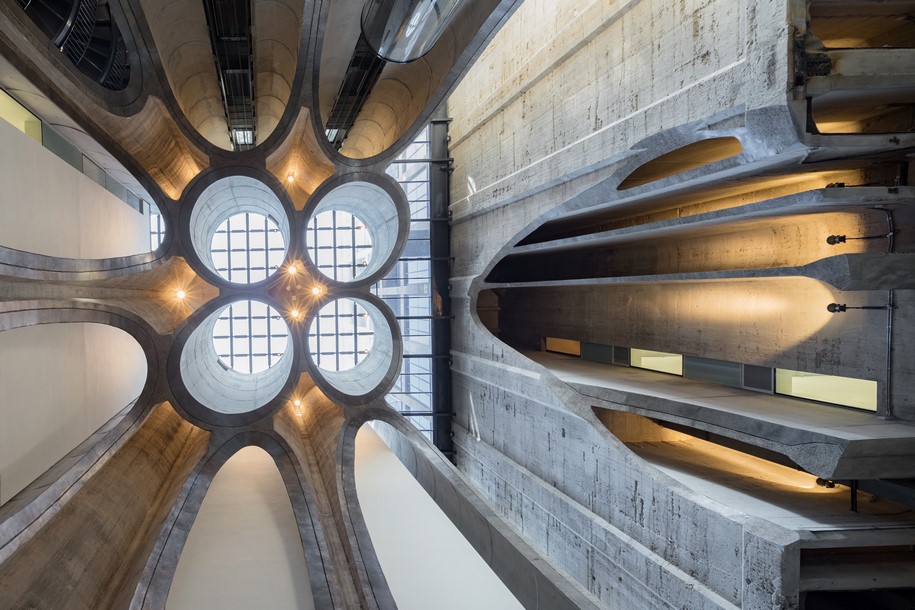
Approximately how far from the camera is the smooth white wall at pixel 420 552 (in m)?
6.70

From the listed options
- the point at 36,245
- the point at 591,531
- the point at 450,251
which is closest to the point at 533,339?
the point at 450,251

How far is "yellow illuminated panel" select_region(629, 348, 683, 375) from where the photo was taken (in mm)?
11758

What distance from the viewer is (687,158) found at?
9.69 metres

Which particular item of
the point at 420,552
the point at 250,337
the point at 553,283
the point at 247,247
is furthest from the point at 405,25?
the point at 250,337

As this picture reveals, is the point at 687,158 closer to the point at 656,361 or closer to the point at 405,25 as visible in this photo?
the point at 656,361

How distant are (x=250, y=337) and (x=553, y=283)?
1370cm

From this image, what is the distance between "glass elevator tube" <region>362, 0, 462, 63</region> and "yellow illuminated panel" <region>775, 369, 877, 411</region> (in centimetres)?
709

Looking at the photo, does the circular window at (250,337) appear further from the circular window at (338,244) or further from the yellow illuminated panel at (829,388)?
the yellow illuminated panel at (829,388)

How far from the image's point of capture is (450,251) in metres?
17.2

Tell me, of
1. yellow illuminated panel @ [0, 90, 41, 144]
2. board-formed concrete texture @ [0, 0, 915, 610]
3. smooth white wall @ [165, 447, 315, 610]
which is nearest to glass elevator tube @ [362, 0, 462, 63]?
board-formed concrete texture @ [0, 0, 915, 610]

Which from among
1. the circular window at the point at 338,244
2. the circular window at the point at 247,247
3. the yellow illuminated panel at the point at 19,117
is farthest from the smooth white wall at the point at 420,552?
the circular window at the point at 247,247

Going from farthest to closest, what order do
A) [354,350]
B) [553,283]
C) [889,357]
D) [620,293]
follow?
[354,350], [620,293], [553,283], [889,357]

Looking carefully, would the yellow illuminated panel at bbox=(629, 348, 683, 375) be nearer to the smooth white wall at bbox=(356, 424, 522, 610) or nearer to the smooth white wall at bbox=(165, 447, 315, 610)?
the smooth white wall at bbox=(356, 424, 522, 610)

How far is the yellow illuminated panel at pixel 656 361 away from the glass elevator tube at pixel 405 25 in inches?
310
